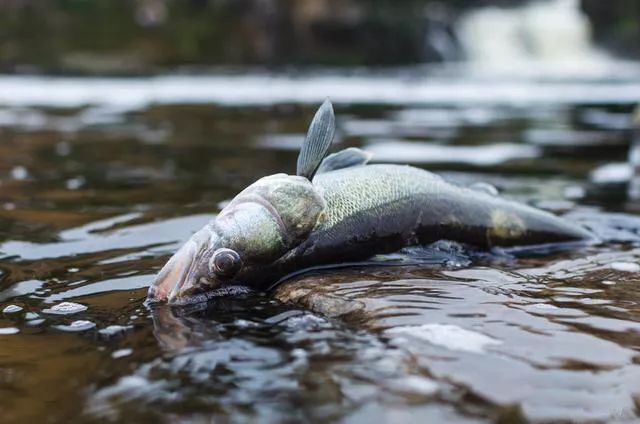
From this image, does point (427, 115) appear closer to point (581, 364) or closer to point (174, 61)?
point (581, 364)

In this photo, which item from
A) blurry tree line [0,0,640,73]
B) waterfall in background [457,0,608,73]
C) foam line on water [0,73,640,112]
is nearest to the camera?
foam line on water [0,73,640,112]

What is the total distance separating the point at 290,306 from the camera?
3.05m

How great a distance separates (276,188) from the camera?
132 inches

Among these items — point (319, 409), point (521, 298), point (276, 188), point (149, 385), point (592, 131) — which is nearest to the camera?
point (319, 409)

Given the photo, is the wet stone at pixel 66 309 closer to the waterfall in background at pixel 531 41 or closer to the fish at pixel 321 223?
the fish at pixel 321 223

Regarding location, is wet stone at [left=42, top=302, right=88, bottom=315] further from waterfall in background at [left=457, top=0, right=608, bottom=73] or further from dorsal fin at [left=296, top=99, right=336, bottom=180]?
waterfall in background at [left=457, top=0, right=608, bottom=73]

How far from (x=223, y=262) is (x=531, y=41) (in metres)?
31.7

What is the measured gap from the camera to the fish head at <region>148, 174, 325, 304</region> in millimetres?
3119

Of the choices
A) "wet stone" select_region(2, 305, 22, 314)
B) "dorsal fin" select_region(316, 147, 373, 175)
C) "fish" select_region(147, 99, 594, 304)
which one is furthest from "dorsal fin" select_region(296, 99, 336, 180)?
"wet stone" select_region(2, 305, 22, 314)

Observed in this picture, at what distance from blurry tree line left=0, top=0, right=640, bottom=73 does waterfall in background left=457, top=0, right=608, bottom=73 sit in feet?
2.81

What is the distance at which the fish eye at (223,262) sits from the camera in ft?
10.2

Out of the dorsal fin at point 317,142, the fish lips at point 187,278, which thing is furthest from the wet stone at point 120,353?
the dorsal fin at point 317,142

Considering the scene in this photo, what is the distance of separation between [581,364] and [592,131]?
9683 mm

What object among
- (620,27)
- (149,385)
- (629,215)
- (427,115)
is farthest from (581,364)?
(620,27)
